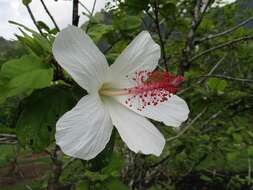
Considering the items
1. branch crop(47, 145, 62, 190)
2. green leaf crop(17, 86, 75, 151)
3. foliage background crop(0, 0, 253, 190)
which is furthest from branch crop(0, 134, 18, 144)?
green leaf crop(17, 86, 75, 151)

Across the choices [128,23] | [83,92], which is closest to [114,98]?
[83,92]

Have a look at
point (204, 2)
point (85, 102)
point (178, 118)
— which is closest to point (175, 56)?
point (204, 2)

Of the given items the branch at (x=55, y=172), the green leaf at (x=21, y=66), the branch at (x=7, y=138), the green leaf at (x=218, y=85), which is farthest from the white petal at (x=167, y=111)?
the green leaf at (x=218, y=85)

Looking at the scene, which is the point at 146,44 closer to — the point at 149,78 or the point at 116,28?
the point at 149,78

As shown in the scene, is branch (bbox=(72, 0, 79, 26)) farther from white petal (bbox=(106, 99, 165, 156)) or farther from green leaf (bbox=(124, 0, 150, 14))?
white petal (bbox=(106, 99, 165, 156))

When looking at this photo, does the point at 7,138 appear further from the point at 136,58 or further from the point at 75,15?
the point at 136,58

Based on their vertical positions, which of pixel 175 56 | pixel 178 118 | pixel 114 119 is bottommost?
pixel 175 56

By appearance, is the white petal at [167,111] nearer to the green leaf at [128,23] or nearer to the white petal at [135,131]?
the white petal at [135,131]
